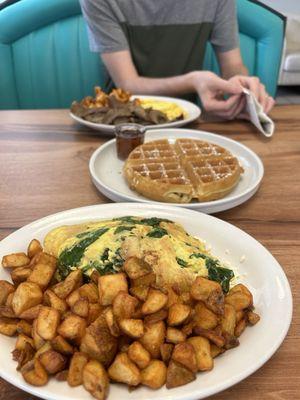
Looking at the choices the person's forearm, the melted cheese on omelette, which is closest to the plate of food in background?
the person's forearm

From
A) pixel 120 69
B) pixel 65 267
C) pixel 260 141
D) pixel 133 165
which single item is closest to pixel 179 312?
pixel 65 267

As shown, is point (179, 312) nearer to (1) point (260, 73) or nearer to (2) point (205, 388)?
(2) point (205, 388)

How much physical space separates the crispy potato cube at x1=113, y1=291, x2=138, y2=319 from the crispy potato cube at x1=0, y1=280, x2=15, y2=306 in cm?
24

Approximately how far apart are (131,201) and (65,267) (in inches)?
16.5

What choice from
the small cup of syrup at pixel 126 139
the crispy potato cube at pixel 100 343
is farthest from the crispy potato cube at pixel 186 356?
the small cup of syrup at pixel 126 139

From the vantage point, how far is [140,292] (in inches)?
30.0

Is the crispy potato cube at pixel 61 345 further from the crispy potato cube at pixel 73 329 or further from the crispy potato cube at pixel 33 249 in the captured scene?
the crispy potato cube at pixel 33 249

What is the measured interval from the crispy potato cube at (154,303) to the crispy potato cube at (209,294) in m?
0.07

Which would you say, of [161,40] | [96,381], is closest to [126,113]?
[161,40]

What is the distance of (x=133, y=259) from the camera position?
788 millimetres

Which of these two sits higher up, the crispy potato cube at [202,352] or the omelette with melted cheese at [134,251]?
Answer: the omelette with melted cheese at [134,251]

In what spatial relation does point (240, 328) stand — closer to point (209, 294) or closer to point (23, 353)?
point (209, 294)

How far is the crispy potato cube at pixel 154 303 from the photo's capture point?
2.37ft

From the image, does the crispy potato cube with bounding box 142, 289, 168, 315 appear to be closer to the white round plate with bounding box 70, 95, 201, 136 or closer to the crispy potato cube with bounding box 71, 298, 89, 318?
the crispy potato cube with bounding box 71, 298, 89, 318
